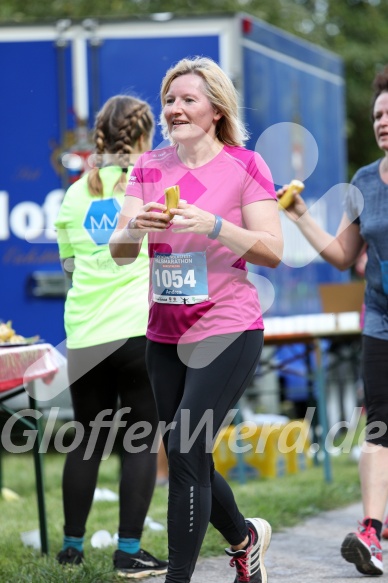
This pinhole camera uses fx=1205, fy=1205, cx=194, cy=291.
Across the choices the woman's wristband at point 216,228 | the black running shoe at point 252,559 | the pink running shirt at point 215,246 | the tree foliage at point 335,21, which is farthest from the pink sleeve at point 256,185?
the tree foliage at point 335,21

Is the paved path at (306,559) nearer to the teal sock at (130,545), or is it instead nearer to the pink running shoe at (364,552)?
the pink running shoe at (364,552)

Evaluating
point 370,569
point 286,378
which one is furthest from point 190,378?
point 286,378

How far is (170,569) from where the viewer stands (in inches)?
149

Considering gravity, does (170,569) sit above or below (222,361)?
below

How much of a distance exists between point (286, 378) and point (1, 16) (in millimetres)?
11418

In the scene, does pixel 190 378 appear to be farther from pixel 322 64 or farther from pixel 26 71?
pixel 322 64

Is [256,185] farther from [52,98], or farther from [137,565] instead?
[52,98]

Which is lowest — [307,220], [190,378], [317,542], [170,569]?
[317,542]

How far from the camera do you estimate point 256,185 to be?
3955mm

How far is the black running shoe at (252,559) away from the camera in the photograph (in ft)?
13.9

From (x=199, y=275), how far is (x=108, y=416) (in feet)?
4.00

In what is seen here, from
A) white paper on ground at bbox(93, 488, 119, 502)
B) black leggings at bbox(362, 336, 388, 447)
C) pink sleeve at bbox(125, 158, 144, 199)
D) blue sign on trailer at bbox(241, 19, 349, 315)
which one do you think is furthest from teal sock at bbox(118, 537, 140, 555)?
blue sign on trailer at bbox(241, 19, 349, 315)

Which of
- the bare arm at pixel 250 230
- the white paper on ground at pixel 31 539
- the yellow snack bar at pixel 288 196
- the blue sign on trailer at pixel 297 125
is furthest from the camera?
the blue sign on trailer at pixel 297 125

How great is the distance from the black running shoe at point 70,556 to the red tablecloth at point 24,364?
70 centimetres
